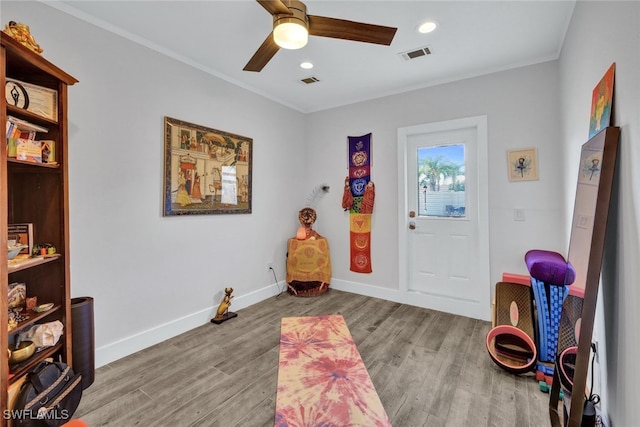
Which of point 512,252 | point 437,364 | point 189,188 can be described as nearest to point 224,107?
point 189,188

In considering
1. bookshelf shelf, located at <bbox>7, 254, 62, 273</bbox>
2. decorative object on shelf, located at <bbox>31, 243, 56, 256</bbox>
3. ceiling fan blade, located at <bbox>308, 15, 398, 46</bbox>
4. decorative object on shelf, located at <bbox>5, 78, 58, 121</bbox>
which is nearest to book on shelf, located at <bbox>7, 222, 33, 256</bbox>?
decorative object on shelf, located at <bbox>31, 243, 56, 256</bbox>

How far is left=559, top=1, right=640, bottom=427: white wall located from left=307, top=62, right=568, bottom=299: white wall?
1.18 metres

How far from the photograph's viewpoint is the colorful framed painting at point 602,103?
1.34 m

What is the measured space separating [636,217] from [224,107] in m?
3.27

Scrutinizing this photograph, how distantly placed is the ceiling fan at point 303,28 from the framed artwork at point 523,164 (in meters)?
1.95

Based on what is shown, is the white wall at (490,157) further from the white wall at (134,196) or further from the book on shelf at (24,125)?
the book on shelf at (24,125)

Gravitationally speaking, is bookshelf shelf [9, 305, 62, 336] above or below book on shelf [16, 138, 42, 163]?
below

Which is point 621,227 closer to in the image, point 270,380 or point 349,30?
point 349,30

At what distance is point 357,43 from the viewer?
2479mm

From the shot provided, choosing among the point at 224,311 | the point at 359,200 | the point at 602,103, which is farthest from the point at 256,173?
the point at 602,103

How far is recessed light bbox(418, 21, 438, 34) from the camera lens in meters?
2.19

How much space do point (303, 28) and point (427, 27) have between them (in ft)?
4.03

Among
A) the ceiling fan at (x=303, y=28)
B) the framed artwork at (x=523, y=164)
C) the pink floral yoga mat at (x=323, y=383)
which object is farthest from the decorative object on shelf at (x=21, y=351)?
the framed artwork at (x=523, y=164)

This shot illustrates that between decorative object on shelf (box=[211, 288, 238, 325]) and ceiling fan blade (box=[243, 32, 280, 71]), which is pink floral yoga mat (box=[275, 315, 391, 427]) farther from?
ceiling fan blade (box=[243, 32, 280, 71])
